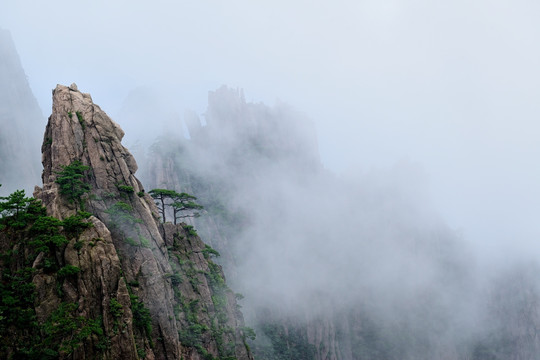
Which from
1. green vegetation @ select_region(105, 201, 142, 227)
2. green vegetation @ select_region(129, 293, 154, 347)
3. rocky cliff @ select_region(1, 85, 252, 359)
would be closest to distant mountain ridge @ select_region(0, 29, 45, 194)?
rocky cliff @ select_region(1, 85, 252, 359)

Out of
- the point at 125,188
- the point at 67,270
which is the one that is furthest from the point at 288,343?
the point at 67,270

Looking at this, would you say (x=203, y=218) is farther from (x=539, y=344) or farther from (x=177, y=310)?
(x=539, y=344)

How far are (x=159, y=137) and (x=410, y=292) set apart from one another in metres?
107

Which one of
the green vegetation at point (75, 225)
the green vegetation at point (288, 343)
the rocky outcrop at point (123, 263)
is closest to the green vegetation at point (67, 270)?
the rocky outcrop at point (123, 263)

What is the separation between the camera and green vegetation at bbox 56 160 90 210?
123 feet

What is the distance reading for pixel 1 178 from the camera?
9369 centimetres

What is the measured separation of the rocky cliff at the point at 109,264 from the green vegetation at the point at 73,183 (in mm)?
95

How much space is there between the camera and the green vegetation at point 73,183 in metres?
37.5

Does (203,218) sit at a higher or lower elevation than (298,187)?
lower

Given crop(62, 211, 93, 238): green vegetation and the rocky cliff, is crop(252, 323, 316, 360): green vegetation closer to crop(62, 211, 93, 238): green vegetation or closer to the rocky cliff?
the rocky cliff

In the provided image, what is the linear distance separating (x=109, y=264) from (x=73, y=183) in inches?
401

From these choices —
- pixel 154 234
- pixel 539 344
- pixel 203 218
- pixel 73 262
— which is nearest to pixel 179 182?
pixel 203 218

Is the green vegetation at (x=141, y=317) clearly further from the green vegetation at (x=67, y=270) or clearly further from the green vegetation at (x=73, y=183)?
the green vegetation at (x=73, y=183)

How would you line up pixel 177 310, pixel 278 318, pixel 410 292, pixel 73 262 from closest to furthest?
pixel 73 262, pixel 177 310, pixel 278 318, pixel 410 292
